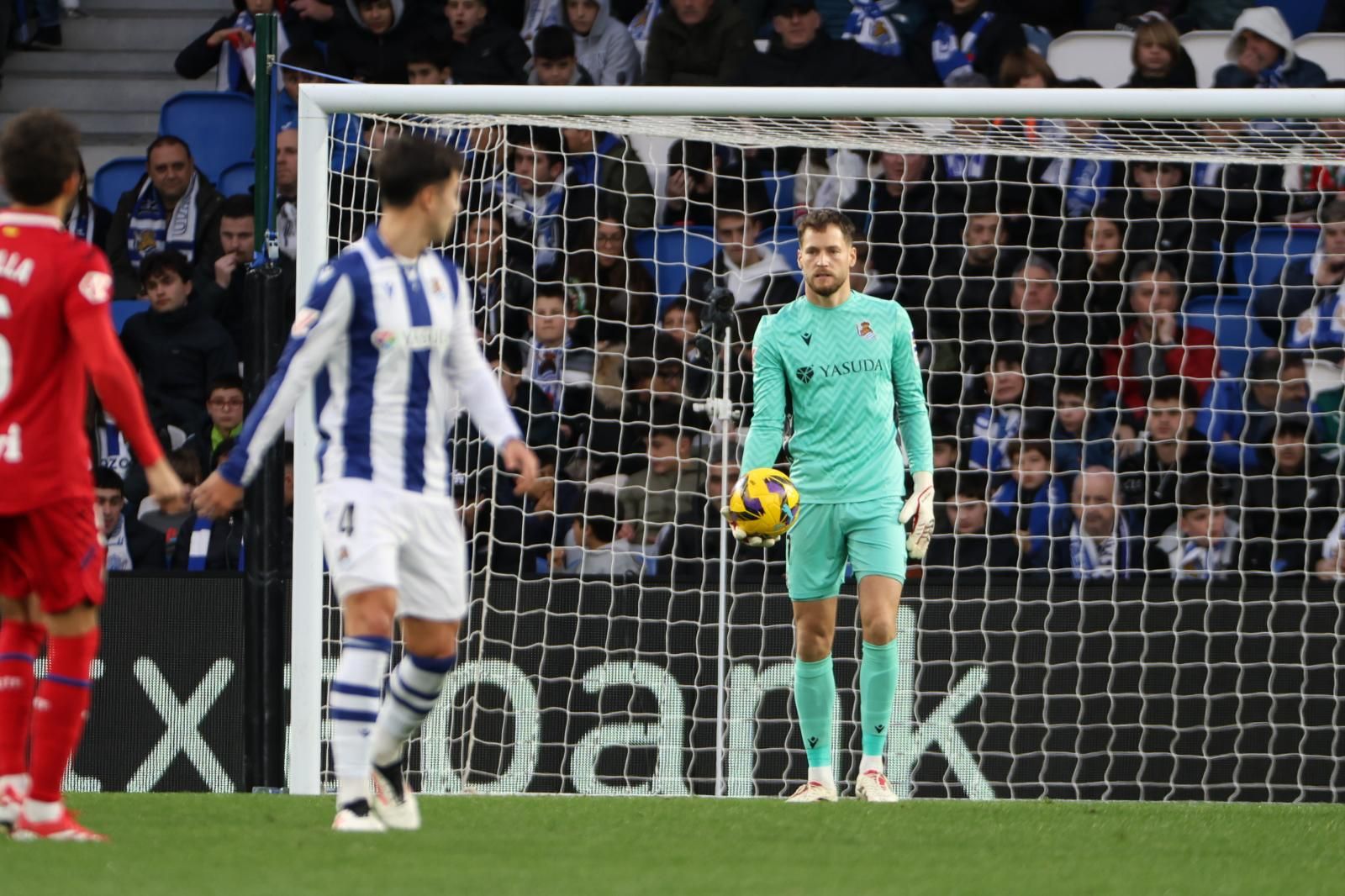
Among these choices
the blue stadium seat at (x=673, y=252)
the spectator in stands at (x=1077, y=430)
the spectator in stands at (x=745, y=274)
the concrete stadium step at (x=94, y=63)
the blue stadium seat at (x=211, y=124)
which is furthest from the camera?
the concrete stadium step at (x=94, y=63)

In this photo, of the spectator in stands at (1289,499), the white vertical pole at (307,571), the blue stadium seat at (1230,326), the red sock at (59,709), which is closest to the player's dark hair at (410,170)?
the red sock at (59,709)

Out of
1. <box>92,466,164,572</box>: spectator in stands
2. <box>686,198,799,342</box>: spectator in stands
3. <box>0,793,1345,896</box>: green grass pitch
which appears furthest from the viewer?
<box>686,198,799,342</box>: spectator in stands

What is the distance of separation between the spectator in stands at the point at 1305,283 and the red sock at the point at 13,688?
5722 mm

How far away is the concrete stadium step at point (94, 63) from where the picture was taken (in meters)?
13.2

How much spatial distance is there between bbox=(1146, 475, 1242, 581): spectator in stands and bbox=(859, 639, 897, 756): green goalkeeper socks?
212cm

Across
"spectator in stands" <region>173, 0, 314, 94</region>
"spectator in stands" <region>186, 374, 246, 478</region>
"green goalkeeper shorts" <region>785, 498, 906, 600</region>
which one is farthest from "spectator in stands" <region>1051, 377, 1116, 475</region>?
"spectator in stands" <region>173, 0, 314, 94</region>

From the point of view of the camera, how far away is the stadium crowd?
867 cm

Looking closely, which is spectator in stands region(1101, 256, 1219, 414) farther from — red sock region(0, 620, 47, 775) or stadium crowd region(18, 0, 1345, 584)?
red sock region(0, 620, 47, 775)

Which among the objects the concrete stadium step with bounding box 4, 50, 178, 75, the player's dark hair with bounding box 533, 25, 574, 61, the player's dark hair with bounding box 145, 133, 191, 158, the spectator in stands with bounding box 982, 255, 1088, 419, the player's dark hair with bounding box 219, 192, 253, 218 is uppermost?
the player's dark hair with bounding box 533, 25, 574, 61

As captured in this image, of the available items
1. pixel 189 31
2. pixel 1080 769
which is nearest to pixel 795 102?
pixel 1080 769

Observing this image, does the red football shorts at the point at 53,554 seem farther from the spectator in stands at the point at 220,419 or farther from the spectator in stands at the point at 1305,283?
the spectator in stands at the point at 1305,283

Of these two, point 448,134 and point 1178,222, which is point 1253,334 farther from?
point 448,134

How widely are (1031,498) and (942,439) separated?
0.54 metres

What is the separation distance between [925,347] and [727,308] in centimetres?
139
